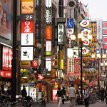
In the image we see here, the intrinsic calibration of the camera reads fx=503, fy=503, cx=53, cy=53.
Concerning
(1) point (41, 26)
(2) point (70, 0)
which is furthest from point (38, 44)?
(2) point (70, 0)

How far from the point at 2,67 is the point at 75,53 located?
1345 inches

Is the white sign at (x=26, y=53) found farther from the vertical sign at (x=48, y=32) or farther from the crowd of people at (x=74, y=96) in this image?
the vertical sign at (x=48, y=32)

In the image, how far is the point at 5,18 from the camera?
134ft

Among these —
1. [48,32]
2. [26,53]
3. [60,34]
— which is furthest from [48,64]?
[26,53]

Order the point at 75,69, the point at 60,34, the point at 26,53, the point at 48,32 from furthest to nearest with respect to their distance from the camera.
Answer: the point at 75,69
the point at 60,34
the point at 48,32
the point at 26,53

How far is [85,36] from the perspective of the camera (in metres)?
59.7

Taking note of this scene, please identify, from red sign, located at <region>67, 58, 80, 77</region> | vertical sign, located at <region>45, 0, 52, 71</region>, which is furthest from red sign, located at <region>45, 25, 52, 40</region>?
red sign, located at <region>67, 58, 80, 77</region>

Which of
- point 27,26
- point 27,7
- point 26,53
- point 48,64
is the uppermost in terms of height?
point 27,7

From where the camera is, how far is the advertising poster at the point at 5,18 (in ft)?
130

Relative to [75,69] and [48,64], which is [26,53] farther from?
[75,69]

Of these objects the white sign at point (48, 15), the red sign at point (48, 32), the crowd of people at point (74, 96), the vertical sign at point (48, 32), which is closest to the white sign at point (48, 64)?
the vertical sign at point (48, 32)

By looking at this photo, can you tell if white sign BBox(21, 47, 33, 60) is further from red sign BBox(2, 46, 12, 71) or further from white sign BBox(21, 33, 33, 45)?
red sign BBox(2, 46, 12, 71)

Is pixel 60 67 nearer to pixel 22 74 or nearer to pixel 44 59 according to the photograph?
pixel 44 59

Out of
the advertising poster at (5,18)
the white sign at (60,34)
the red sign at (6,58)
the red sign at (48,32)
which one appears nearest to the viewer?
the advertising poster at (5,18)
